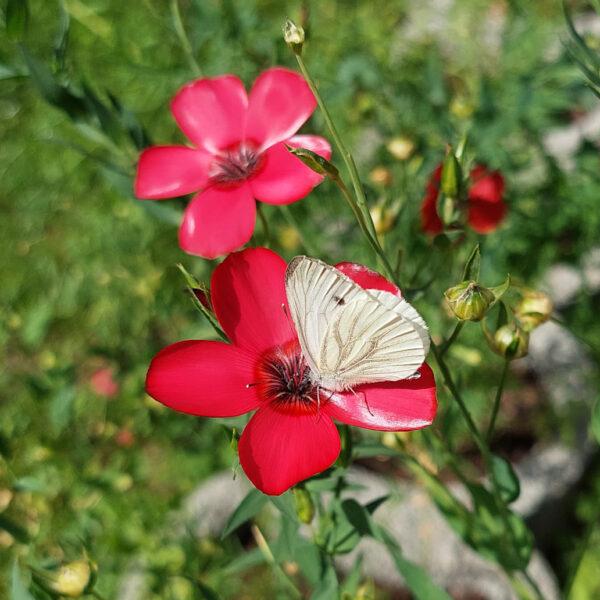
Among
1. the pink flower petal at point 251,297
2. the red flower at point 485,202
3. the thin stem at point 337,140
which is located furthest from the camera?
the red flower at point 485,202

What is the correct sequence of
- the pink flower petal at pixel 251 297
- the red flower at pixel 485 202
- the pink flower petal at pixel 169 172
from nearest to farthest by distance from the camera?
the pink flower petal at pixel 251 297
the pink flower petal at pixel 169 172
the red flower at pixel 485 202

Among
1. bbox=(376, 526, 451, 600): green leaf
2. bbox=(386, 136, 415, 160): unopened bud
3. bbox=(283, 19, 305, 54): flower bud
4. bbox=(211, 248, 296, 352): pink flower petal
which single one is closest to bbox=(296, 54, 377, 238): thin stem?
bbox=(283, 19, 305, 54): flower bud

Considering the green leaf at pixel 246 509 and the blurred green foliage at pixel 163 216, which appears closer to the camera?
the green leaf at pixel 246 509

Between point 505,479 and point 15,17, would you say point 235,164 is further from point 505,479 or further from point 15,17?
point 505,479

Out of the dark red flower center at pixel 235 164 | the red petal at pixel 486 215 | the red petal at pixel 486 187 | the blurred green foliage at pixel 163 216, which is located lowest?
the blurred green foliage at pixel 163 216

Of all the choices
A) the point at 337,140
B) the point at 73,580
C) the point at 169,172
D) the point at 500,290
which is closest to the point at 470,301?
the point at 500,290

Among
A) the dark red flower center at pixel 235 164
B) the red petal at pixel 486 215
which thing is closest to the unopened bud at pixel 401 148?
the red petal at pixel 486 215

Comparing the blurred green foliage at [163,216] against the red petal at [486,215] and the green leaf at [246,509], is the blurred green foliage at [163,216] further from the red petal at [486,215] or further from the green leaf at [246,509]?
the green leaf at [246,509]
